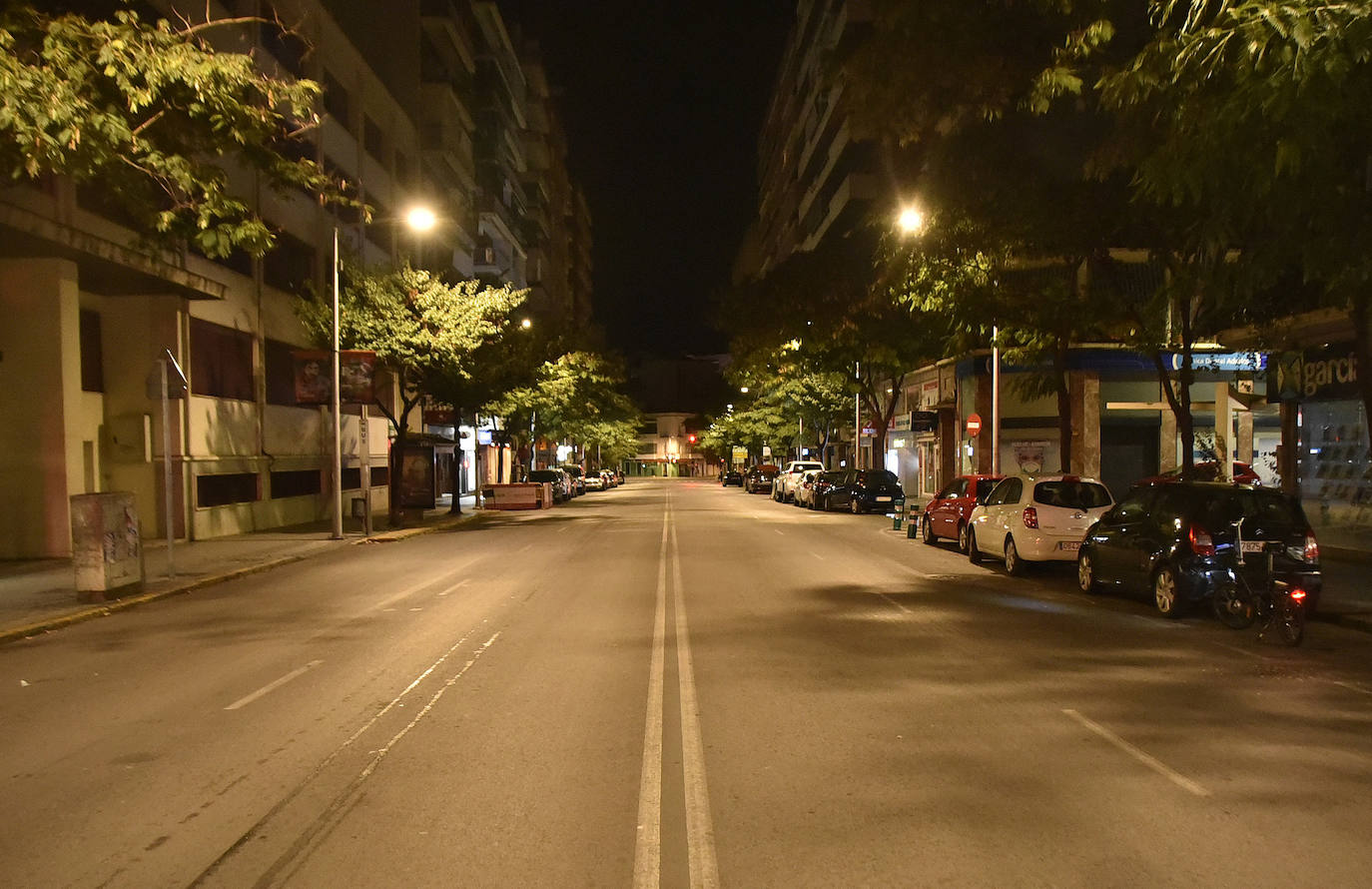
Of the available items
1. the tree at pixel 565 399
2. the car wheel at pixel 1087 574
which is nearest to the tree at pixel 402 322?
the tree at pixel 565 399

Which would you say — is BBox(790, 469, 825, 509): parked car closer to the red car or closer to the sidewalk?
the sidewalk

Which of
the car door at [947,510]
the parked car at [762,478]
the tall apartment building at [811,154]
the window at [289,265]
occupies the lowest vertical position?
the parked car at [762,478]

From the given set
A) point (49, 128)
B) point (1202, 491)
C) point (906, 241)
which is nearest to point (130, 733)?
point (49, 128)

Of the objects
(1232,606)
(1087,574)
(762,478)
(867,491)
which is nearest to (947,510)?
(1087,574)

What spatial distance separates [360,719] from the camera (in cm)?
754

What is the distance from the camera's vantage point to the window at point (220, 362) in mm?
25109

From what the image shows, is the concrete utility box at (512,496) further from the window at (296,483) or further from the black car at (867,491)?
the black car at (867,491)

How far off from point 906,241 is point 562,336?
2795cm

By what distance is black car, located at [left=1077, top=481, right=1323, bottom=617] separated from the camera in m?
11.4

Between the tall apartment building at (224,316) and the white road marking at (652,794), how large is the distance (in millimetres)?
8082

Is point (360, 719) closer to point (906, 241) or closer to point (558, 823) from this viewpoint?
point (558, 823)

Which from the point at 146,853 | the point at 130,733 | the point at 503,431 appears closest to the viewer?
the point at 146,853

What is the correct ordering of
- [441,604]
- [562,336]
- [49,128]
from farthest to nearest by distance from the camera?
[562,336] → [441,604] → [49,128]

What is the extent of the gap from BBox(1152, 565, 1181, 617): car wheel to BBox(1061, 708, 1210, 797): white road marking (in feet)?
16.7
